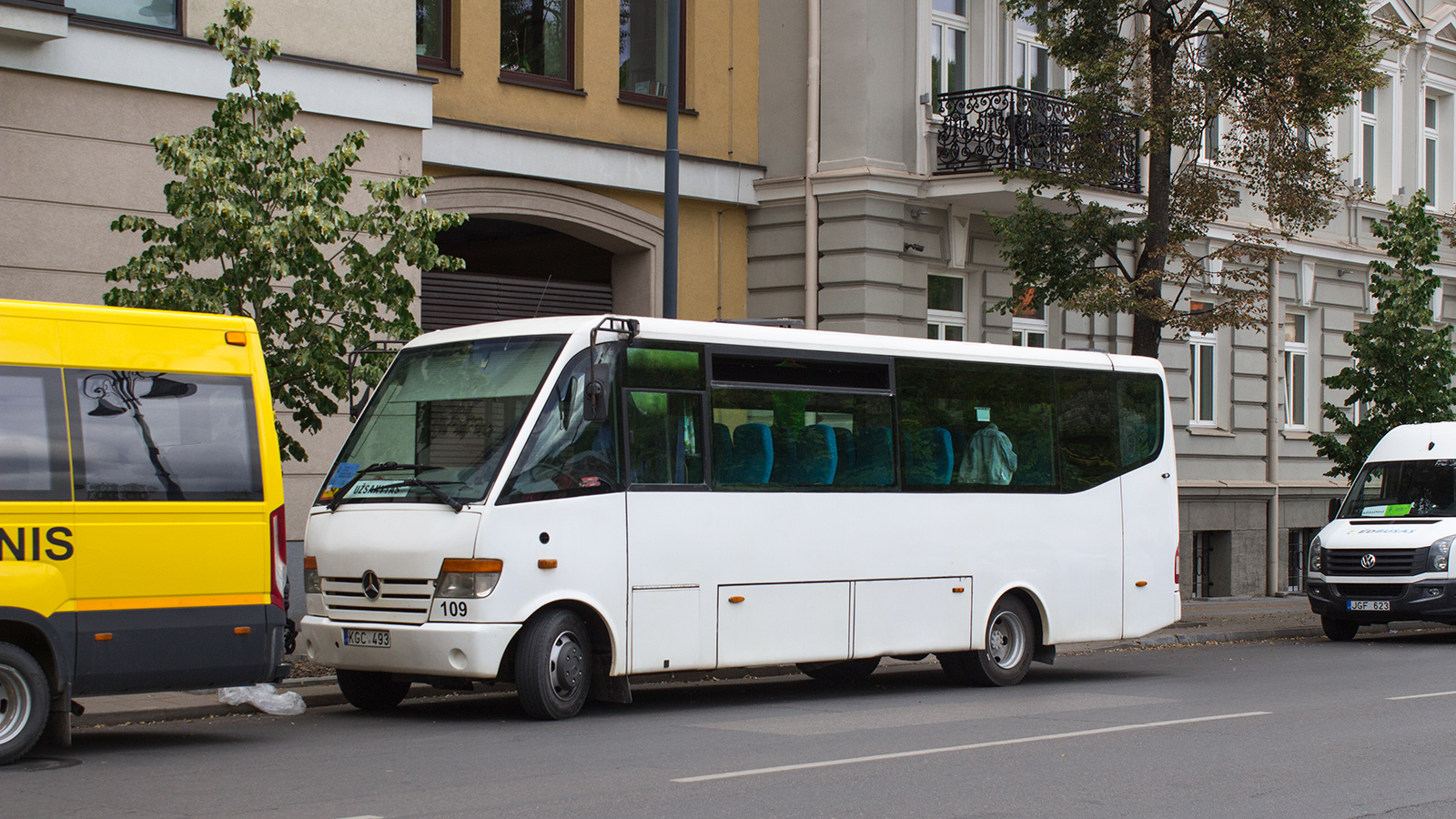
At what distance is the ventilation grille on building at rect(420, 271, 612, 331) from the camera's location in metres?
19.5

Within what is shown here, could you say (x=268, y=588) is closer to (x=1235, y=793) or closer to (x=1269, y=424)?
(x=1235, y=793)

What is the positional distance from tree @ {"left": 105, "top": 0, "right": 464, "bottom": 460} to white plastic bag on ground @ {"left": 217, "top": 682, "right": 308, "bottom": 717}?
2.47 m

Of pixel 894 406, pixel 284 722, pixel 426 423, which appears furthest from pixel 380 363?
pixel 894 406

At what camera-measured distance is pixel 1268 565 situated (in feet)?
89.1

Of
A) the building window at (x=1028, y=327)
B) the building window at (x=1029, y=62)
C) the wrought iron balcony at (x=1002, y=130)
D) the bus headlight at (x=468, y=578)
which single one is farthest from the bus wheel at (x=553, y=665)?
the building window at (x=1029, y=62)

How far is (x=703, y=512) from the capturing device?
11844 mm

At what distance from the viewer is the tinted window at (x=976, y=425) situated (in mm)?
13438

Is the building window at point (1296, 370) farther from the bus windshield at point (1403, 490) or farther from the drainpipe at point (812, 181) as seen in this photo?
the drainpipe at point (812, 181)

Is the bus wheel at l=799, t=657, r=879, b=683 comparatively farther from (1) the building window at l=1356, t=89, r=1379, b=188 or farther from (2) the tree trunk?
(1) the building window at l=1356, t=89, r=1379, b=188

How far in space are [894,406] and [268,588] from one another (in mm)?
5418

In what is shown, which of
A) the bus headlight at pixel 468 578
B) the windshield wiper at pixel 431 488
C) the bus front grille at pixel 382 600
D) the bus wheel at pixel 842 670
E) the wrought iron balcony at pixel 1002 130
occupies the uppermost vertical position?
the wrought iron balcony at pixel 1002 130

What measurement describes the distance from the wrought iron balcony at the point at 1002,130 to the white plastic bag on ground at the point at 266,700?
40.9 ft

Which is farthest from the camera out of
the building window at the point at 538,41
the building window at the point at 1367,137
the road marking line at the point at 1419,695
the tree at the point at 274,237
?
the building window at the point at 1367,137

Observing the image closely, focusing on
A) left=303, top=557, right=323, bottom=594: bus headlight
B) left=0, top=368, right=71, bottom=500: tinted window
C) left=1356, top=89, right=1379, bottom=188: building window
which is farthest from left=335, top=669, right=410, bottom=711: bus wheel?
left=1356, top=89, right=1379, bottom=188: building window
